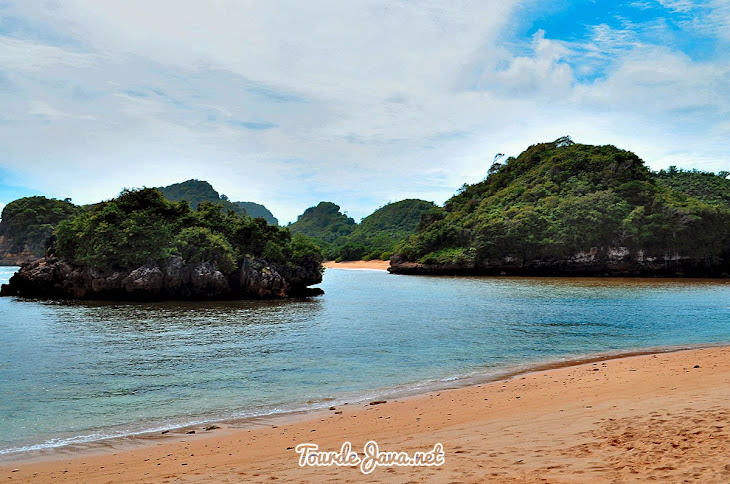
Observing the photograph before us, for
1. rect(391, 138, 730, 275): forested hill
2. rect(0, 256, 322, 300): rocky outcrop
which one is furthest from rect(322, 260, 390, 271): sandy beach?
rect(0, 256, 322, 300): rocky outcrop

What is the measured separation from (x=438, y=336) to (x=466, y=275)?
212 feet

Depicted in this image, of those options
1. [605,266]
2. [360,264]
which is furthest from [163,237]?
[360,264]

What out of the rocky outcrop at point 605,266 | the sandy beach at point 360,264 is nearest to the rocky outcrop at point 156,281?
the rocky outcrop at point 605,266

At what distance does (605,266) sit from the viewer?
75.8 meters

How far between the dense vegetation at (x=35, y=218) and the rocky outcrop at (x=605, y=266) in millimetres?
83333

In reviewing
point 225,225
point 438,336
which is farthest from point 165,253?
point 438,336

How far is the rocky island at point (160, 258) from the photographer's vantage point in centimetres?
3750

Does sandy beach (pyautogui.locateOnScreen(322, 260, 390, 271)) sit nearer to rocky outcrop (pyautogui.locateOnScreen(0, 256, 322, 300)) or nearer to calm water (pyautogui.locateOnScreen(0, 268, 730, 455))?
rocky outcrop (pyautogui.locateOnScreen(0, 256, 322, 300))

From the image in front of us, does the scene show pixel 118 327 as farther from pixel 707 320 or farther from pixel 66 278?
pixel 707 320

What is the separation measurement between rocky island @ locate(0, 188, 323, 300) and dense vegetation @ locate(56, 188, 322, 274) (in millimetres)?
84

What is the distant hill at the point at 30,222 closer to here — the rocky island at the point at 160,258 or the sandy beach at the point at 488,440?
the rocky island at the point at 160,258

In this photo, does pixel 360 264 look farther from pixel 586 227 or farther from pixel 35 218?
pixel 35 218

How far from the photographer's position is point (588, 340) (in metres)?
20.7

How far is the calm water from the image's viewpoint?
1141cm
